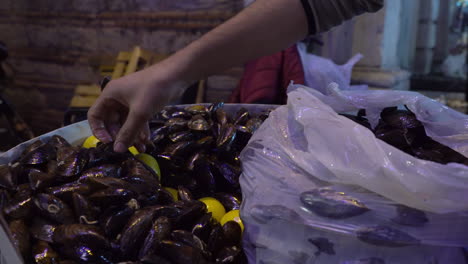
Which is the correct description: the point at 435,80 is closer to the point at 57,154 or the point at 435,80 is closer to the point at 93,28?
the point at 93,28

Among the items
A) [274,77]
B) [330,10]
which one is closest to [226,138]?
[330,10]

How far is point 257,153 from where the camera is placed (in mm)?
910

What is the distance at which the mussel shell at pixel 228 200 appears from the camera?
42.4 inches

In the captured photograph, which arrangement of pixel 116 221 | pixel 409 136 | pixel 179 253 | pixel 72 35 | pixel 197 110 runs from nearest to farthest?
pixel 179 253, pixel 116 221, pixel 409 136, pixel 197 110, pixel 72 35

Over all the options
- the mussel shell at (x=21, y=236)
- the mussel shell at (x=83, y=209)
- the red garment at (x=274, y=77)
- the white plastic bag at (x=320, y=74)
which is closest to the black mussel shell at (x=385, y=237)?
the mussel shell at (x=83, y=209)

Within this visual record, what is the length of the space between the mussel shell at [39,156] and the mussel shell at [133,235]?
482 mm

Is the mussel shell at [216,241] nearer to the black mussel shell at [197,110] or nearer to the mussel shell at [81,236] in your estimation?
the mussel shell at [81,236]

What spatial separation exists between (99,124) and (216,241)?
62 cm

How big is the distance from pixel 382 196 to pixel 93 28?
4743mm

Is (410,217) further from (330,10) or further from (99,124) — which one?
(99,124)

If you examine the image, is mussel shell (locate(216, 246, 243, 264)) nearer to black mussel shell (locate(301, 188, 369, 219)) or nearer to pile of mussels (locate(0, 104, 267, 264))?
pile of mussels (locate(0, 104, 267, 264))

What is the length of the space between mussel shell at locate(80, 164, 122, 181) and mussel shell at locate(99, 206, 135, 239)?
0.16 meters

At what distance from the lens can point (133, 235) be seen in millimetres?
830

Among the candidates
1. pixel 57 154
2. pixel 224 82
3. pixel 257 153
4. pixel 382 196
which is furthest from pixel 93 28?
pixel 382 196
